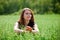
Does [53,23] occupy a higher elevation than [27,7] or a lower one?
lower

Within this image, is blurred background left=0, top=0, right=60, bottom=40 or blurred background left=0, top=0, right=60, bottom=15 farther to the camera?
blurred background left=0, top=0, right=60, bottom=15

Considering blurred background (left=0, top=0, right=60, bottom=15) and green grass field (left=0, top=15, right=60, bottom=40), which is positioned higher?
blurred background (left=0, top=0, right=60, bottom=15)

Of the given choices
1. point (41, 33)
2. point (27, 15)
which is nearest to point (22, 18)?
point (27, 15)

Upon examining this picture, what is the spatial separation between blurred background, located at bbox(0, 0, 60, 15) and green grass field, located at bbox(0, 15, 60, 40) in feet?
0.11

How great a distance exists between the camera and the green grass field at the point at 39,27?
1130 millimetres

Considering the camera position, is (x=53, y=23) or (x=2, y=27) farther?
(x=53, y=23)

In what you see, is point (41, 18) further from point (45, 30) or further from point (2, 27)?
point (2, 27)

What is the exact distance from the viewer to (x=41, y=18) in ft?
4.28

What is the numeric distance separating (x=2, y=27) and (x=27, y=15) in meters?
0.15

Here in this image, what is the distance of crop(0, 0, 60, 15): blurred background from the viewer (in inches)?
50.0

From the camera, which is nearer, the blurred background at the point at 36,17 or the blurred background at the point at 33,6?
the blurred background at the point at 36,17

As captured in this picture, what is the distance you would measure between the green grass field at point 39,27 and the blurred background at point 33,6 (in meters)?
Result: 0.03

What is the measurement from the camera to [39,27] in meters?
1.23

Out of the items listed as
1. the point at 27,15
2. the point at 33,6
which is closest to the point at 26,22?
the point at 27,15
